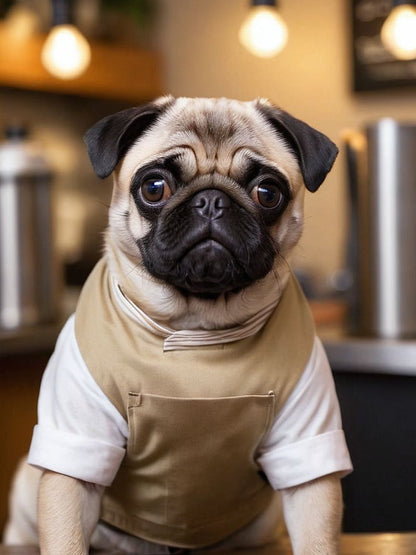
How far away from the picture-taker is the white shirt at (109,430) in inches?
39.8

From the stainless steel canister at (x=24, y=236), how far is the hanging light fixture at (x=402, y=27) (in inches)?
34.4

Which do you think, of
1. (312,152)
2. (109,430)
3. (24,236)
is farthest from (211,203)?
(24,236)

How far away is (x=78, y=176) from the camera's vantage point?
3627mm

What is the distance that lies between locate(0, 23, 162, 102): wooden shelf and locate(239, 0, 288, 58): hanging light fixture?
843mm

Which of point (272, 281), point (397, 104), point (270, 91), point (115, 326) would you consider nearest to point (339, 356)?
point (272, 281)

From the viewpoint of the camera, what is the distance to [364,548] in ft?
3.80

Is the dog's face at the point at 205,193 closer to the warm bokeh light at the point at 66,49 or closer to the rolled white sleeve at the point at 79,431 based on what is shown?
the rolled white sleeve at the point at 79,431

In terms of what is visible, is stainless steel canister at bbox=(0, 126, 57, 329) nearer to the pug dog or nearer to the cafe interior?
the cafe interior

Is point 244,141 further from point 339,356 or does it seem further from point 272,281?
point 339,356

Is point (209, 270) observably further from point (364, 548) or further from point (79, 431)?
point (364, 548)

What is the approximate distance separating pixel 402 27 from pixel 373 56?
48.6 inches

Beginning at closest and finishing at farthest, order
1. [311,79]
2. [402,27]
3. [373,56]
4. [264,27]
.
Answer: [402,27] < [264,27] < [373,56] < [311,79]

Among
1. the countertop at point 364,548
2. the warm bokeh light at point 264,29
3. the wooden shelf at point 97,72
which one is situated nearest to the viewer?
the countertop at point 364,548

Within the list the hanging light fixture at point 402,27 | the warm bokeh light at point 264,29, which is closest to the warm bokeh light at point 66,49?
the warm bokeh light at point 264,29
